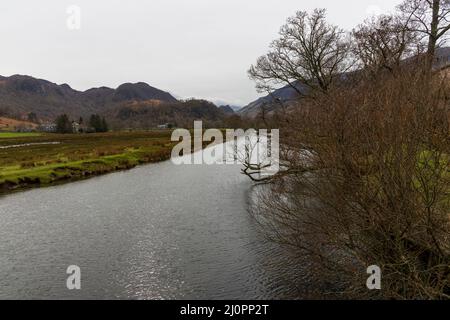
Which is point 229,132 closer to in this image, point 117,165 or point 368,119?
point 117,165

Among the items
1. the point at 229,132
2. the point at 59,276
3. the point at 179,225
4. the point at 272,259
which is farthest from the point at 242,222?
the point at 229,132

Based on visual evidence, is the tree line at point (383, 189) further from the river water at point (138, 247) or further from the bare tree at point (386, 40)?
the bare tree at point (386, 40)

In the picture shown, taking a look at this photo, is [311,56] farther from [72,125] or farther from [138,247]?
[72,125]

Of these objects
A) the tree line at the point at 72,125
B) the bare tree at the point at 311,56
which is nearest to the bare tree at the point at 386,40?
the bare tree at the point at 311,56

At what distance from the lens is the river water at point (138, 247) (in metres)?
12.6

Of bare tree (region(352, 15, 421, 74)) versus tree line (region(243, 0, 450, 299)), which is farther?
bare tree (region(352, 15, 421, 74))

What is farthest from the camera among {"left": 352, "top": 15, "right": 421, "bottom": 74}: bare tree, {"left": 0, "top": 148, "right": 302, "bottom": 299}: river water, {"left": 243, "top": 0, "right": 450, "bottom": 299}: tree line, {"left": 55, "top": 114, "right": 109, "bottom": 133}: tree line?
{"left": 55, "top": 114, "right": 109, "bottom": 133}: tree line

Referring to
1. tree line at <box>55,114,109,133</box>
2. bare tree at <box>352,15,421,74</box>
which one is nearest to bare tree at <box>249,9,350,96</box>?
bare tree at <box>352,15,421,74</box>

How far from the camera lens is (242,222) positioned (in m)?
20.0

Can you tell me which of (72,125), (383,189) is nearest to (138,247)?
(383,189)

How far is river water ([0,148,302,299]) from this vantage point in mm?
12570

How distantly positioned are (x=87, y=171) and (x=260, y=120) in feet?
68.2

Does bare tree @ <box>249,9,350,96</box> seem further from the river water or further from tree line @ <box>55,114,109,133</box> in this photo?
tree line @ <box>55,114,109,133</box>
